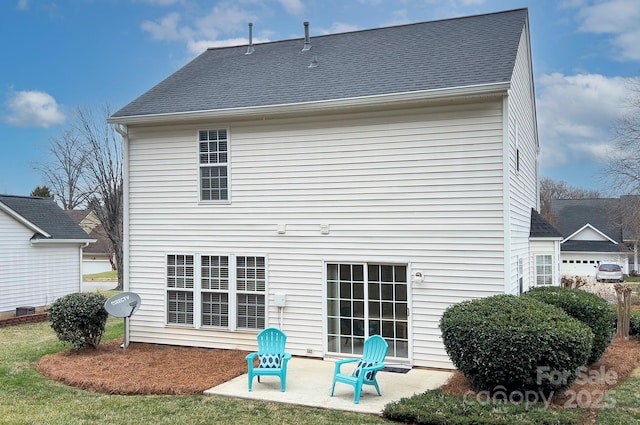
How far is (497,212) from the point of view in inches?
345

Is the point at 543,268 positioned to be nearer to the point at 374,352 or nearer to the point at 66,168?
the point at 374,352

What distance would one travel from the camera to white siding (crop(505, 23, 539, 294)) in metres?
9.27

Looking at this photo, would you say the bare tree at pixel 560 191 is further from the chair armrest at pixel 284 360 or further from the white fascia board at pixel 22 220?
the chair armrest at pixel 284 360

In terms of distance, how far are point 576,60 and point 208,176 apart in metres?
26.0

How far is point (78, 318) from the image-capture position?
10305mm

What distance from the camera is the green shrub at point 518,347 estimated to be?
6465 millimetres

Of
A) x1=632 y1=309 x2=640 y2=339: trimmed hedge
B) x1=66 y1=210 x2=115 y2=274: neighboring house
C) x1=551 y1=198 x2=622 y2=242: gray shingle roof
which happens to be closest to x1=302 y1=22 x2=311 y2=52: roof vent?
x1=632 y1=309 x2=640 y2=339: trimmed hedge

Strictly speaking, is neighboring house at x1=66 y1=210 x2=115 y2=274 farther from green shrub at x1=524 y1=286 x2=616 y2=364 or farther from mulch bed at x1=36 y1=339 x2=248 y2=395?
green shrub at x1=524 y1=286 x2=616 y2=364

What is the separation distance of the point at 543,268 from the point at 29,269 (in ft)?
53.2

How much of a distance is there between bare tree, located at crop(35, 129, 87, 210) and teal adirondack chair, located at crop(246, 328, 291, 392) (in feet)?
75.0

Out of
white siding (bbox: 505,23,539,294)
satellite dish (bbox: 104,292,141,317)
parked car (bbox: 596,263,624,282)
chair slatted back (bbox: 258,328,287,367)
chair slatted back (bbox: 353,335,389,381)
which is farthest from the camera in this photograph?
parked car (bbox: 596,263,624,282)

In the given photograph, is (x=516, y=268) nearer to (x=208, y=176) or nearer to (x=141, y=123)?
(x=208, y=176)

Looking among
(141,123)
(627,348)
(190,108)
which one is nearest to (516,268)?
(627,348)

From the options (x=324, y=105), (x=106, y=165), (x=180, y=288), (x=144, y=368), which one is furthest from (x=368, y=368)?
(x=106, y=165)
